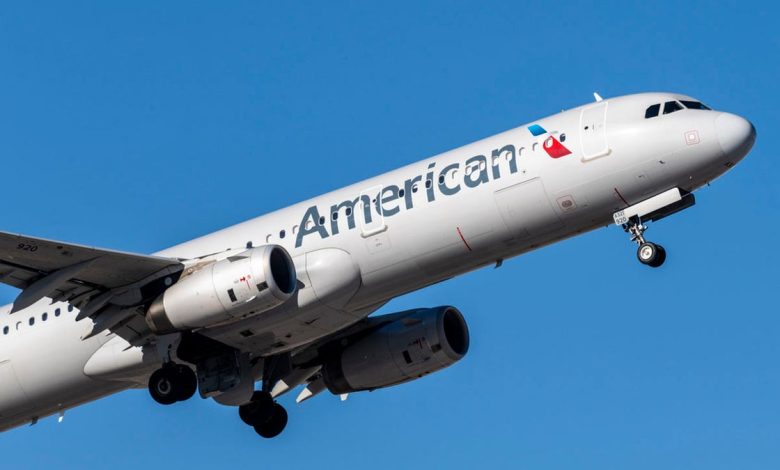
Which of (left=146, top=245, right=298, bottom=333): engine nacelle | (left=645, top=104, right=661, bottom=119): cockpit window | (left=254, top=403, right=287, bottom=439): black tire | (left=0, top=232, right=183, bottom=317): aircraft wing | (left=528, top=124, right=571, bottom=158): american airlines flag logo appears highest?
(left=645, top=104, right=661, bottom=119): cockpit window

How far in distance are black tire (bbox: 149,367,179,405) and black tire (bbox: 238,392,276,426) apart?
13.8 ft

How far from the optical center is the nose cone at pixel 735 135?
40.3m

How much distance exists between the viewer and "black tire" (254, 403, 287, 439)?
155 ft

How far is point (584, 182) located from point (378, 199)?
214 inches

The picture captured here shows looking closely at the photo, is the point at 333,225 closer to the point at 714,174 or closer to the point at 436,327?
the point at 436,327

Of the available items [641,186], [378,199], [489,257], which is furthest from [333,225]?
[641,186]

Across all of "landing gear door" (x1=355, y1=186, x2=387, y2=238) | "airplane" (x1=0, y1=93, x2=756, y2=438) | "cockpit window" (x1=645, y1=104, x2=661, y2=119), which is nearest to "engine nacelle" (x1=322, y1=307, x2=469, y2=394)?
"airplane" (x1=0, y1=93, x2=756, y2=438)

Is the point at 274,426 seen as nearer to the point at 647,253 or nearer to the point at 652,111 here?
the point at 647,253

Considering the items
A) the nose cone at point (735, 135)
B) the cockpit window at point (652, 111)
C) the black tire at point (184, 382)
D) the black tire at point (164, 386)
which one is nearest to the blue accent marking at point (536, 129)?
the cockpit window at point (652, 111)

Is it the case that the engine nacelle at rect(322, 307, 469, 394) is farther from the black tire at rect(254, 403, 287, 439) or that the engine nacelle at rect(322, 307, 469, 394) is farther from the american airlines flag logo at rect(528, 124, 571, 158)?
the american airlines flag logo at rect(528, 124, 571, 158)

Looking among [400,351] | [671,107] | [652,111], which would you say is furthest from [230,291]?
[671,107]

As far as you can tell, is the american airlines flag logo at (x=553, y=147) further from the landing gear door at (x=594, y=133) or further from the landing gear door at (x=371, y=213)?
the landing gear door at (x=371, y=213)

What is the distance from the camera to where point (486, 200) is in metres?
41.3

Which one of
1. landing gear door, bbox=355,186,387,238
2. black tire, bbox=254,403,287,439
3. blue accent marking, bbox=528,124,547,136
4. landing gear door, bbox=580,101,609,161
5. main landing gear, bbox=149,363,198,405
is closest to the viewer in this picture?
landing gear door, bbox=580,101,609,161
